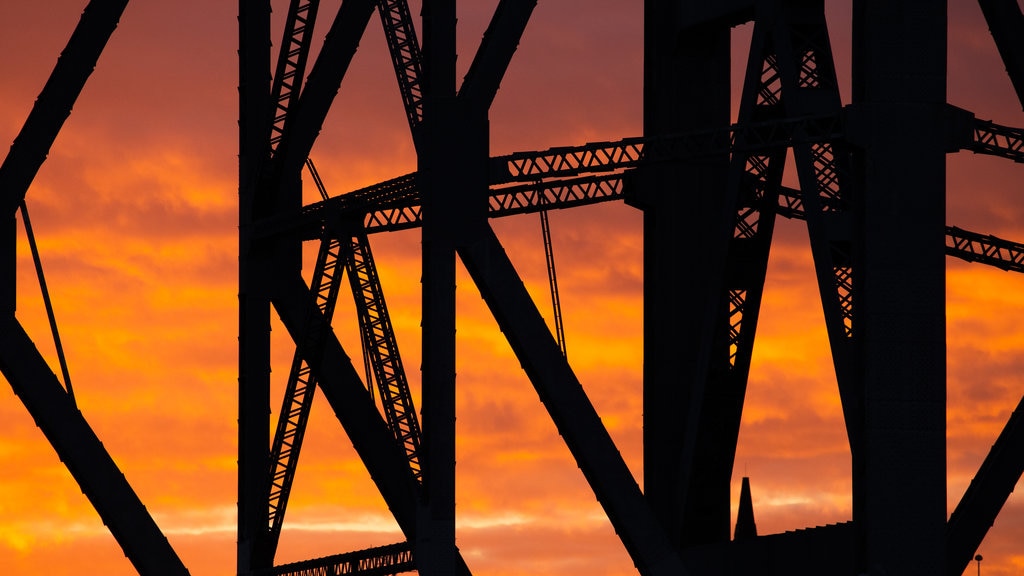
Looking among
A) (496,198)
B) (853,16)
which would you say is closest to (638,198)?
(496,198)

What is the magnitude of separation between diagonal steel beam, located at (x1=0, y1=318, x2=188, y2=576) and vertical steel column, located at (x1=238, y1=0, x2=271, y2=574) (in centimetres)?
321

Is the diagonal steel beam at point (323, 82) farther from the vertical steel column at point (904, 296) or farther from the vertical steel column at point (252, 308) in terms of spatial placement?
the vertical steel column at point (904, 296)

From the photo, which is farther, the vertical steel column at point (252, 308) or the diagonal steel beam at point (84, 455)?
the vertical steel column at point (252, 308)

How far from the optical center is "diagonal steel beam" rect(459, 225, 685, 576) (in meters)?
49.0

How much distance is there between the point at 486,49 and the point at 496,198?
3.35 meters

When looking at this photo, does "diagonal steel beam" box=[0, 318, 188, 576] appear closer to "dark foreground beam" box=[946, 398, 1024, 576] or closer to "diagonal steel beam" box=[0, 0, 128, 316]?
"diagonal steel beam" box=[0, 0, 128, 316]

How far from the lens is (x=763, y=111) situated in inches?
2127

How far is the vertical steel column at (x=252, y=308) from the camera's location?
59938mm

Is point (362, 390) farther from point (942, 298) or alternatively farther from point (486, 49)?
point (942, 298)

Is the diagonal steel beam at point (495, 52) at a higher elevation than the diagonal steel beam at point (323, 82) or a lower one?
lower

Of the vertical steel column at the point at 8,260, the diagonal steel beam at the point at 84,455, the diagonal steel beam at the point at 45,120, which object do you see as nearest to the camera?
the diagonal steel beam at the point at 84,455

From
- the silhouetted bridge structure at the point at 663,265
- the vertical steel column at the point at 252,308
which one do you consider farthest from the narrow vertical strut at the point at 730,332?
the vertical steel column at the point at 252,308

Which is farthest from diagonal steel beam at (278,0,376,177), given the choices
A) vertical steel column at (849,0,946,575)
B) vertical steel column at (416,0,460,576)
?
vertical steel column at (849,0,946,575)

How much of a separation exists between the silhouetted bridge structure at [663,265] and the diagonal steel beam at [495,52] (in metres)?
0.04
